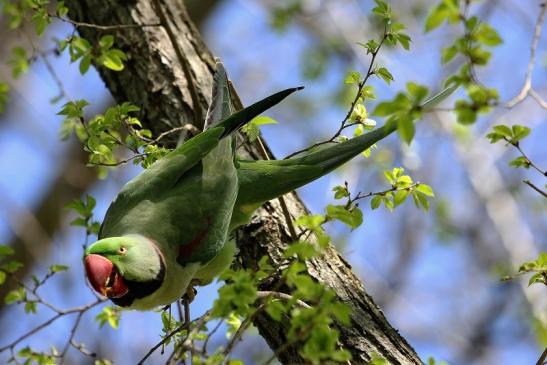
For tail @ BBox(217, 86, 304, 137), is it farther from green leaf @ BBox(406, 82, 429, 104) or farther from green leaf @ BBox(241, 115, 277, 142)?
green leaf @ BBox(406, 82, 429, 104)

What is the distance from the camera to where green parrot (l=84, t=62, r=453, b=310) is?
8.81 feet

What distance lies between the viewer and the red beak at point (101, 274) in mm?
2443

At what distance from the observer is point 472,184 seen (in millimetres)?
6488

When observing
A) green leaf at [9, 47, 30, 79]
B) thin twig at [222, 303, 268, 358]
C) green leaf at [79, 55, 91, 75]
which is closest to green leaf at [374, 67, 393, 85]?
thin twig at [222, 303, 268, 358]

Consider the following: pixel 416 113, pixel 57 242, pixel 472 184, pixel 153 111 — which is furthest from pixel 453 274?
pixel 416 113

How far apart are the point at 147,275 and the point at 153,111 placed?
1130 mm

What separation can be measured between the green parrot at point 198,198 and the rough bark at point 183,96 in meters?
0.18

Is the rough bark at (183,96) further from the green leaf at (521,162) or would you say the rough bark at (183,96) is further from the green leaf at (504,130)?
the green leaf at (504,130)

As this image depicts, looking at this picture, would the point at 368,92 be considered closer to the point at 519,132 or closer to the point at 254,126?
the point at 254,126

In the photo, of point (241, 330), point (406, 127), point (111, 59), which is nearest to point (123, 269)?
point (241, 330)

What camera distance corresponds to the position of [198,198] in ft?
9.33

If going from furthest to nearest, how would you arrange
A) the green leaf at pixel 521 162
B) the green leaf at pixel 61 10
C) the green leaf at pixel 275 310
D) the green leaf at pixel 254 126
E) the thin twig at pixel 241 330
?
the green leaf at pixel 61 10, the green leaf at pixel 254 126, the green leaf at pixel 521 162, the thin twig at pixel 241 330, the green leaf at pixel 275 310

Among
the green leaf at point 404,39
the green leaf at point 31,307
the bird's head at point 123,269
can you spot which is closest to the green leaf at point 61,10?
the bird's head at point 123,269

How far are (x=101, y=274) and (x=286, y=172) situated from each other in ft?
3.02
